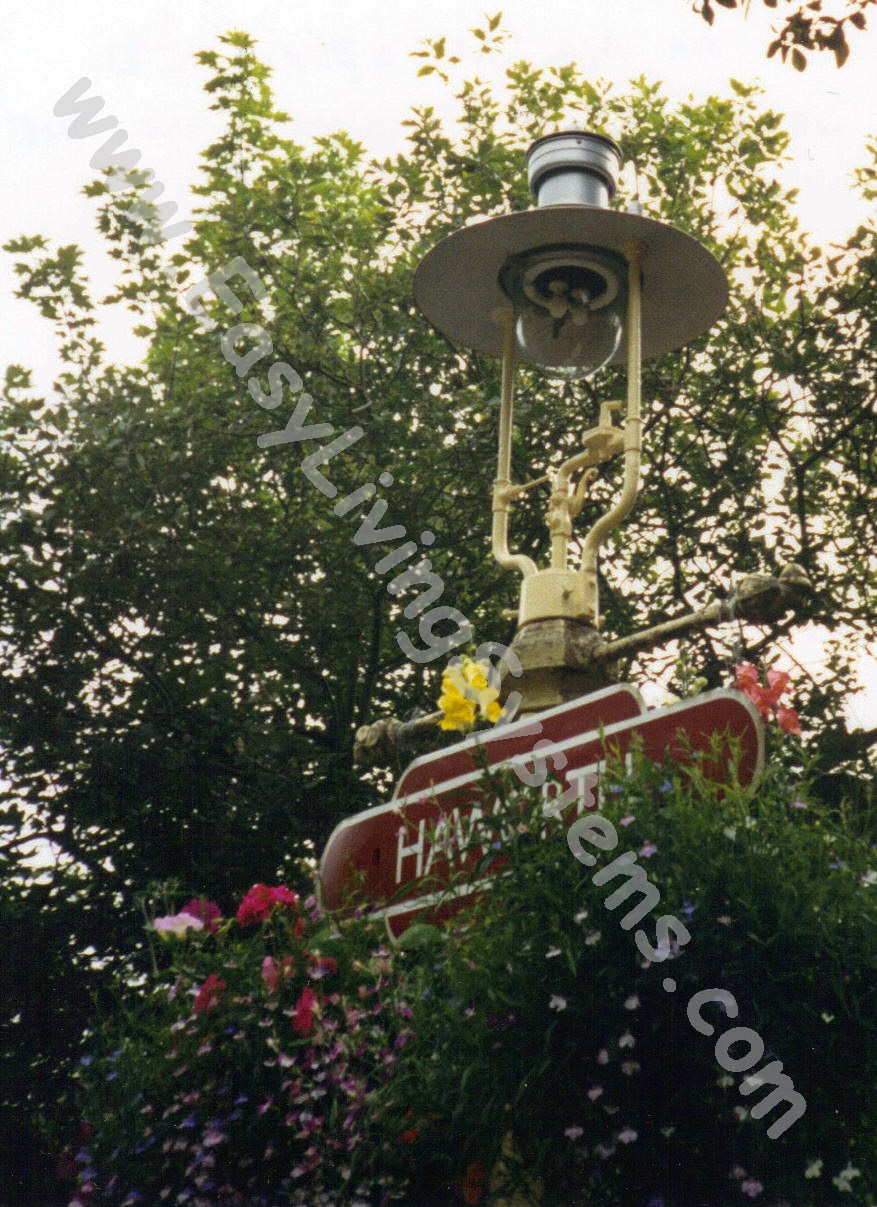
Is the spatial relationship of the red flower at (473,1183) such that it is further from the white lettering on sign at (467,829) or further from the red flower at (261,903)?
the red flower at (261,903)

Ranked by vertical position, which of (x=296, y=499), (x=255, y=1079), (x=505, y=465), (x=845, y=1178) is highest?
(x=296, y=499)

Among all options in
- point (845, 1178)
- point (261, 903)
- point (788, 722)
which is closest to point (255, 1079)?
point (261, 903)

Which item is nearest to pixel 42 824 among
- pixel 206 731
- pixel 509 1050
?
pixel 206 731

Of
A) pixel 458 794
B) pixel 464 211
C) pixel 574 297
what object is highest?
pixel 464 211

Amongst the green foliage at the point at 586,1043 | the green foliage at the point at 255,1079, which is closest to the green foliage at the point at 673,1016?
the green foliage at the point at 586,1043

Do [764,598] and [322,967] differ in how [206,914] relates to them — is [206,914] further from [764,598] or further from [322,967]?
[764,598]

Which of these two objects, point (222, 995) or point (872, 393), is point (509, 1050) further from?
point (872, 393)

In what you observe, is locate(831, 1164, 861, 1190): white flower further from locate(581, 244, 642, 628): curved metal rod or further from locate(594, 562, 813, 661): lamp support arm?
locate(581, 244, 642, 628): curved metal rod

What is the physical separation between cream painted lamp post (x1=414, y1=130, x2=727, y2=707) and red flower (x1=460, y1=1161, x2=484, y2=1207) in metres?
1.28

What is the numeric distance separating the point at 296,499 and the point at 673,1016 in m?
7.21

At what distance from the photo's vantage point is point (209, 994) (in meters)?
3.24

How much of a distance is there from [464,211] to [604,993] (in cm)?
759

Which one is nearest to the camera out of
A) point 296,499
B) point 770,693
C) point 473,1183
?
point 473,1183

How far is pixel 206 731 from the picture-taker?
8.26 m
